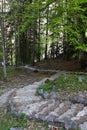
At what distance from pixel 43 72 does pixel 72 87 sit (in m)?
7.82

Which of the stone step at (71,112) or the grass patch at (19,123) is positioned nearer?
the stone step at (71,112)

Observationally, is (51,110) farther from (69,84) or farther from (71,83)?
(71,83)

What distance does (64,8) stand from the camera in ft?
49.7

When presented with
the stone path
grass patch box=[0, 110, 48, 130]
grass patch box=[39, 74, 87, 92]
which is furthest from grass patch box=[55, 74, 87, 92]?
grass patch box=[0, 110, 48, 130]

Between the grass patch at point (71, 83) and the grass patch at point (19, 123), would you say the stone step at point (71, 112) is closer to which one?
the grass patch at point (19, 123)

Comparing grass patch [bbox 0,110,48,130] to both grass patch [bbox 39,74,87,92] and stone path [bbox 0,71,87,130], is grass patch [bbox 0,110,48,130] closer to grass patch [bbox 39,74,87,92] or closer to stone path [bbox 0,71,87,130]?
stone path [bbox 0,71,87,130]

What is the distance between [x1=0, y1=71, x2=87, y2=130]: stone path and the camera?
26.1 feet

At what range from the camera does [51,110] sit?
9.00m

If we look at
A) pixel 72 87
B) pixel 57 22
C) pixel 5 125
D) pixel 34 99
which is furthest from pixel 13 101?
pixel 57 22

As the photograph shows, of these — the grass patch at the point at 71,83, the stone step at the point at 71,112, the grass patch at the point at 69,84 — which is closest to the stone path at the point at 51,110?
the stone step at the point at 71,112

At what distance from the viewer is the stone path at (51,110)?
795 cm

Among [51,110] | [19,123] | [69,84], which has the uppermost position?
[69,84]

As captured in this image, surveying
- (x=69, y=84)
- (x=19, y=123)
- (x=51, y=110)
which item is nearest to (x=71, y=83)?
(x=69, y=84)

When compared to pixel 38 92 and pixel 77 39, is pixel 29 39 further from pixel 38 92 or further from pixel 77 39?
pixel 38 92
